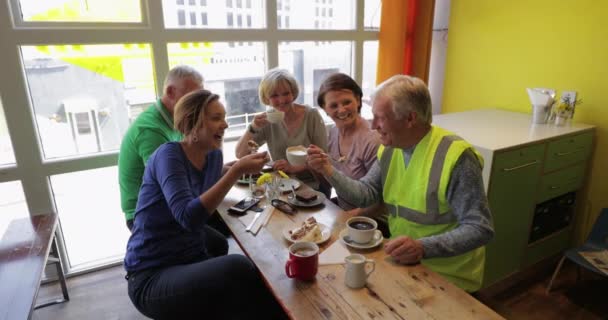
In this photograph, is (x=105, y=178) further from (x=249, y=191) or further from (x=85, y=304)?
(x=249, y=191)

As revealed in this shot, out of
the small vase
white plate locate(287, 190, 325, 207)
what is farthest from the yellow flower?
the small vase

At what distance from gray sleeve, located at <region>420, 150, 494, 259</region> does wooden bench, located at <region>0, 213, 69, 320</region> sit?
161 centimetres

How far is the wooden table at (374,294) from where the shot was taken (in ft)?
3.31

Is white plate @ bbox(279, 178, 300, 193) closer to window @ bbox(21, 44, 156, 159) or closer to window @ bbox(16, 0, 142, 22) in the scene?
window @ bbox(21, 44, 156, 159)

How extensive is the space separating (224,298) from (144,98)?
1698 mm

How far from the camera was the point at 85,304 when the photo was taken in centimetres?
232

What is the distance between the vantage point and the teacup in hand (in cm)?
129

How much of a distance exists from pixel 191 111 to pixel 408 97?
2.67 ft

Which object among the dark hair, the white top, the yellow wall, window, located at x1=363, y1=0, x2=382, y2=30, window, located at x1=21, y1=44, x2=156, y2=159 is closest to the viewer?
the dark hair

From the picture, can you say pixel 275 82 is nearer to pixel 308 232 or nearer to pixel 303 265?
pixel 308 232

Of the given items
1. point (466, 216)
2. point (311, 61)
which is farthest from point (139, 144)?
point (311, 61)

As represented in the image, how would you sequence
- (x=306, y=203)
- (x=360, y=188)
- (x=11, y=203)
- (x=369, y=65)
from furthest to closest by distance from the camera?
(x=369, y=65) < (x=11, y=203) < (x=306, y=203) < (x=360, y=188)

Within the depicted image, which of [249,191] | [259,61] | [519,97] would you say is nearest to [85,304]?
[249,191]

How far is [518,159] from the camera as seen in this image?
7.17ft
